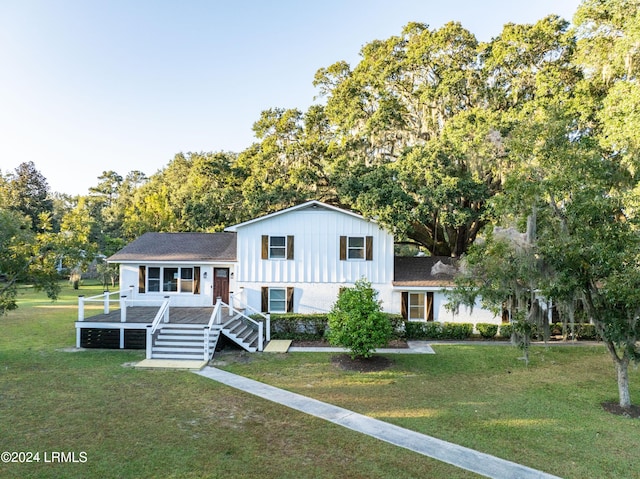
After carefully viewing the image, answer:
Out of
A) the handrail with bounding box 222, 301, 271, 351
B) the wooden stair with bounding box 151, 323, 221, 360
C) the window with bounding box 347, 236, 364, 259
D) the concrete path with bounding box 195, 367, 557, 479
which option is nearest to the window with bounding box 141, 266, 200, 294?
the handrail with bounding box 222, 301, 271, 351

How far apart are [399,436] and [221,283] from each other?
12.9 metres

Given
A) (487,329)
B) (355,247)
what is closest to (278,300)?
(355,247)

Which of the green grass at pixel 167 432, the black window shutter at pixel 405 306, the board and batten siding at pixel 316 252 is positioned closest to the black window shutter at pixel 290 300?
the board and batten siding at pixel 316 252

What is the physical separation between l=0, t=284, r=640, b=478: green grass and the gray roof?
5665 millimetres

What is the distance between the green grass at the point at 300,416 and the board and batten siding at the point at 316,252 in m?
4.52

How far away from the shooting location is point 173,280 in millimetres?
18359

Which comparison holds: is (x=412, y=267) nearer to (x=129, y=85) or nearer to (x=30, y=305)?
(x=129, y=85)

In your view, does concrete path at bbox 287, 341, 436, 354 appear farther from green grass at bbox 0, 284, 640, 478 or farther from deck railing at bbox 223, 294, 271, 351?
deck railing at bbox 223, 294, 271, 351

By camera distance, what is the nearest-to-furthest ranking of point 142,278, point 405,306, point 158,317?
1. point 158,317
2. point 405,306
3. point 142,278

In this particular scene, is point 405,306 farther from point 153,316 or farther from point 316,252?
point 153,316

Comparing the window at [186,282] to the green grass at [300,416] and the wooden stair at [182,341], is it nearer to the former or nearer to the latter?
the wooden stair at [182,341]

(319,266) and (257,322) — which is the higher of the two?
(319,266)

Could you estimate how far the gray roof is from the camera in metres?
18.0

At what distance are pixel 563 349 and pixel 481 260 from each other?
7.08 m
